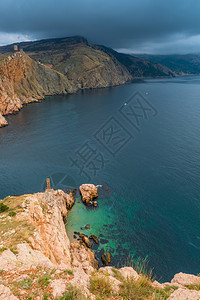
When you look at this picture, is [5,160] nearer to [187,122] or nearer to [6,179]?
[6,179]

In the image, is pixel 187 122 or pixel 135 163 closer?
pixel 135 163

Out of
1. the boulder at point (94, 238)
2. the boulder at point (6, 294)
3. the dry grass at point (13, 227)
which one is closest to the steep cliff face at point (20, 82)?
the dry grass at point (13, 227)

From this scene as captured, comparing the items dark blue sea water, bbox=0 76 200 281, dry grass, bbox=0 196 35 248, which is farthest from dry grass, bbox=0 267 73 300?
dark blue sea water, bbox=0 76 200 281

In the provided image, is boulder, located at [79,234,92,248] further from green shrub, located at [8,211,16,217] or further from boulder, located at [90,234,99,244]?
green shrub, located at [8,211,16,217]

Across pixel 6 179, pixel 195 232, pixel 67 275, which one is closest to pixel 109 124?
pixel 6 179

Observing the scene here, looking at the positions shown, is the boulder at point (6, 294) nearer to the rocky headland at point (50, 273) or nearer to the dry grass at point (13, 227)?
the rocky headland at point (50, 273)
